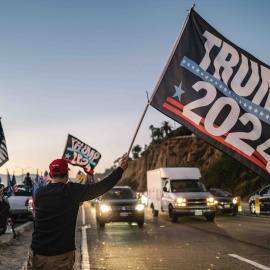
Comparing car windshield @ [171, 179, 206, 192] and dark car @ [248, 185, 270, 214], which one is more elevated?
car windshield @ [171, 179, 206, 192]

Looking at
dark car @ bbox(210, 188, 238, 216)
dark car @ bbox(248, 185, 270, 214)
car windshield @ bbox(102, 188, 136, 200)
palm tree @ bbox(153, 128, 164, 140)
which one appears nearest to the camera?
car windshield @ bbox(102, 188, 136, 200)

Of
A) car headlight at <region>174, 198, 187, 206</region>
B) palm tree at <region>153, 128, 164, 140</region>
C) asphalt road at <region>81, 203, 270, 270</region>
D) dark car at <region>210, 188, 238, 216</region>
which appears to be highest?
palm tree at <region>153, 128, 164, 140</region>

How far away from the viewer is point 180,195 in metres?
19.1

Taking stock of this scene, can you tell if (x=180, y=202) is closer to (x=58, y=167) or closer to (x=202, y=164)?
(x=58, y=167)

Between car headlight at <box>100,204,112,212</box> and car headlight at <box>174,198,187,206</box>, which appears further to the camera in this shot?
car headlight at <box>174,198,187,206</box>

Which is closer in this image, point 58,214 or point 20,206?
point 58,214

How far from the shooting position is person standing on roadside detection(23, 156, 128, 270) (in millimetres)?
3762

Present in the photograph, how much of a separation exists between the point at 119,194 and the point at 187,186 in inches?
146

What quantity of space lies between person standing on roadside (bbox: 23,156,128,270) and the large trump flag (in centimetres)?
233

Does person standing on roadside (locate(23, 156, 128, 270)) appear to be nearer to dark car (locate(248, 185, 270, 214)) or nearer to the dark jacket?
the dark jacket

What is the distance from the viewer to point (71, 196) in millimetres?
3887

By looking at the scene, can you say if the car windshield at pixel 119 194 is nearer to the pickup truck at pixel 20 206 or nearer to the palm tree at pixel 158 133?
the pickup truck at pixel 20 206

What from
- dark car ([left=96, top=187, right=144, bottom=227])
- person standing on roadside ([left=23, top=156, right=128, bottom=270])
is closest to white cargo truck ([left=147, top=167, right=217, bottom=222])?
dark car ([left=96, top=187, right=144, bottom=227])

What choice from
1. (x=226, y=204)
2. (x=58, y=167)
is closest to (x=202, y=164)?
(x=226, y=204)
